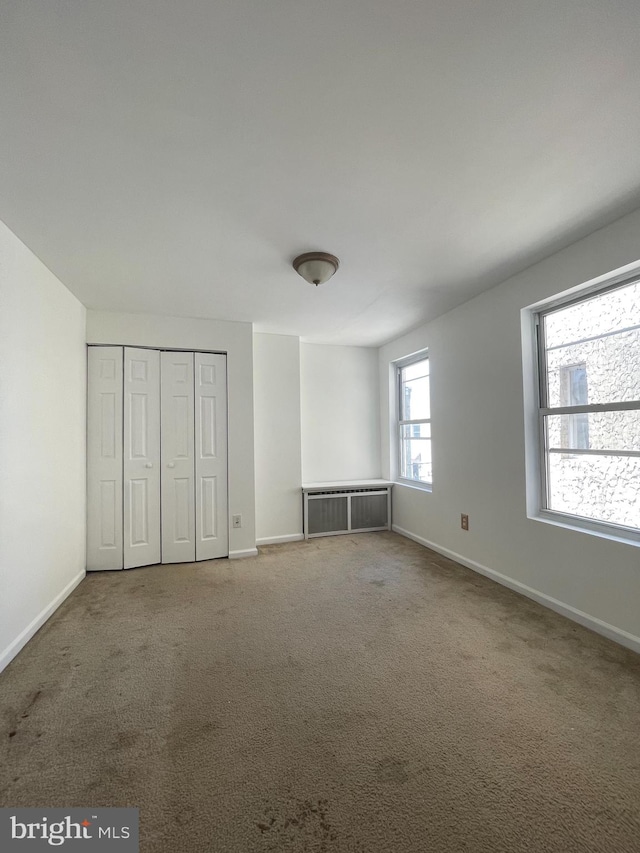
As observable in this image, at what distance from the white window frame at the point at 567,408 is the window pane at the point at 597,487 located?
37mm

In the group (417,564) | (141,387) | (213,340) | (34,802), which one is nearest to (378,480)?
(417,564)

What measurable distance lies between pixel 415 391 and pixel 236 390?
85.2 inches

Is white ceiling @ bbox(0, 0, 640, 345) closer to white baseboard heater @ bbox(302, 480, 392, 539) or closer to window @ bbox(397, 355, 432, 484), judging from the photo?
window @ bbox(397, 355, 432, 484)

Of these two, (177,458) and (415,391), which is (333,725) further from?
(415,391)

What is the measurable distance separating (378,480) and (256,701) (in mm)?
3508

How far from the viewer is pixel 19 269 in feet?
7.35

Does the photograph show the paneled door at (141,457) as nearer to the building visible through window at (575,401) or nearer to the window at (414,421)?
the window at (414,421)

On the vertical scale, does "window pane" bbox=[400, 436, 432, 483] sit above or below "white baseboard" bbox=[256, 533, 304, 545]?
above

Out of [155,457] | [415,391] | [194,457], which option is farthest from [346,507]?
[155,457]

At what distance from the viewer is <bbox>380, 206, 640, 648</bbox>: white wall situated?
219 cm

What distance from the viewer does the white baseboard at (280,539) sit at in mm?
4281

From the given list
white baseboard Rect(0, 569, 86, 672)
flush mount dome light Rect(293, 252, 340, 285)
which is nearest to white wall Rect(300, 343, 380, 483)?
flush mount dome light Rect(293, 252, 340, 285)

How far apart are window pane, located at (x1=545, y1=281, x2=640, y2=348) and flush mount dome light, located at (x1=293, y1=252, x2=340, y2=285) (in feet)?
5.40

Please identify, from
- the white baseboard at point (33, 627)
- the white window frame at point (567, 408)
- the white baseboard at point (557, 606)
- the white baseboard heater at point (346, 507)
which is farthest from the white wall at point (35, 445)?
the white window frame at point (567, 408)
